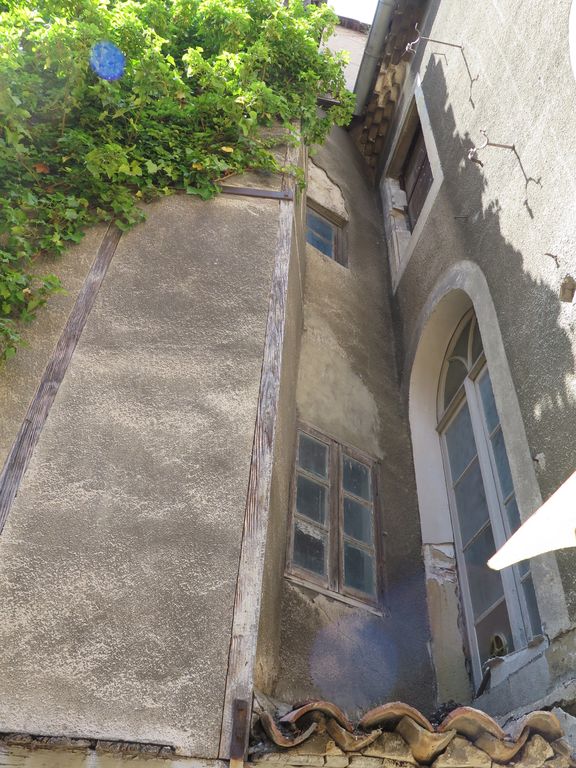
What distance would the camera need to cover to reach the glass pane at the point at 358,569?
4887 millimetres

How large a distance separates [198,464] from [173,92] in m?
3.32

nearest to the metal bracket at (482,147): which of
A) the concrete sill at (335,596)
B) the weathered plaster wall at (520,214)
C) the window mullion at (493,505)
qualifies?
the weathered plaster wall at (520,214)

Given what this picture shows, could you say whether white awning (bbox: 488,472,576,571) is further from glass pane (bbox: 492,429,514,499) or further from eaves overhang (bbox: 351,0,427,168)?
eaves overhang (bbox: 351,0,427,168)

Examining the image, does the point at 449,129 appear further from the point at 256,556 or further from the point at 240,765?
the point at 240,765

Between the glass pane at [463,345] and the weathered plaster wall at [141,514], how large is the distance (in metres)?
2.35

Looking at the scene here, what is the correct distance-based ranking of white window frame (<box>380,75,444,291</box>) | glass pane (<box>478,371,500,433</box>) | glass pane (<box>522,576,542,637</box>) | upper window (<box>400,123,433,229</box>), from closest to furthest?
glass pane (<box>522,576,542,637</box>), glass pane (<box>478,371,500,433</box>), white window frame (<box>380,75,444,291</box>), upper window (<box>400,123,433,229</box>)

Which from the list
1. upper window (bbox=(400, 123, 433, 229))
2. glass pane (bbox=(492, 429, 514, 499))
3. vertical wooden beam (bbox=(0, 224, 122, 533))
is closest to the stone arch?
glass pane (bbox=(492, 429, 514, 499))

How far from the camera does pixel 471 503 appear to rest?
538cm

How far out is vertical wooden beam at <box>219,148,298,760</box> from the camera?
2.98 meters

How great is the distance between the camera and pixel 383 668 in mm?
4508

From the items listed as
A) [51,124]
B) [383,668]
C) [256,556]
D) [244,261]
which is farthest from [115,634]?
[51,124]

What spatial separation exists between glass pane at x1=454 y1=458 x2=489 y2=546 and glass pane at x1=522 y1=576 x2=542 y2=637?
0.88 meters

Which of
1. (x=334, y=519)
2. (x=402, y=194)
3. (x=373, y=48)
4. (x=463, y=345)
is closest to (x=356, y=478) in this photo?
(x=334, y=519)

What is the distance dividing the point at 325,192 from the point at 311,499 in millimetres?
4931
